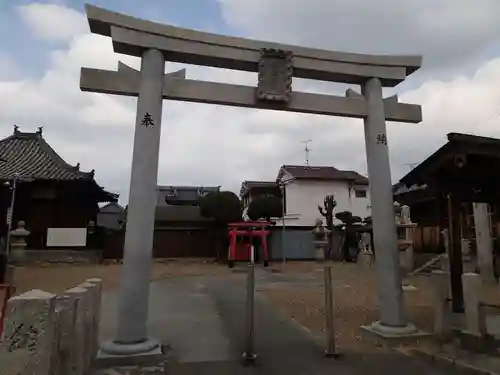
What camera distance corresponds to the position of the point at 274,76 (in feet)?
21.7

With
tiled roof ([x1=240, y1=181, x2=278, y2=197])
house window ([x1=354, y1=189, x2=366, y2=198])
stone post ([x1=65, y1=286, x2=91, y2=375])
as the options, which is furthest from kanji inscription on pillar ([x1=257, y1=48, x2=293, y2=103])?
tiled roof ([x1=240, y1=181, x2=278, y2=197])

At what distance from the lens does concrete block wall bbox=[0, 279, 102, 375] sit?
8.34 ft

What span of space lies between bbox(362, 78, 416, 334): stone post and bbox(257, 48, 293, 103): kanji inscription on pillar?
5.23 feet

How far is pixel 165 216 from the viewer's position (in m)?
30.9

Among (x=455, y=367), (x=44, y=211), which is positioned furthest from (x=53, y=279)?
(x=455, y=367)

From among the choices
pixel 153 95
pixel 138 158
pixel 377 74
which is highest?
pixel 377 74

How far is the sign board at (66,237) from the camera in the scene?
2283cm

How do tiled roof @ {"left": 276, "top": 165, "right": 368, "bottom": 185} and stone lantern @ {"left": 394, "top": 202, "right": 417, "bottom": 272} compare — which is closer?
stone lantern @ {"left": 394, "top": 202, "right": 417, "bottom": 272}

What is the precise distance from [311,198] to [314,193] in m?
0.56

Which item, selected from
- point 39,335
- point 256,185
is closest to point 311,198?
point 256,185

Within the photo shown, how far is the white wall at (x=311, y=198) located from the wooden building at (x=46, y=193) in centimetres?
1719

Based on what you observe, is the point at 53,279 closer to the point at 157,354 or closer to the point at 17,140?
the point at 157,354

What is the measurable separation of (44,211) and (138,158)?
66.3 ft

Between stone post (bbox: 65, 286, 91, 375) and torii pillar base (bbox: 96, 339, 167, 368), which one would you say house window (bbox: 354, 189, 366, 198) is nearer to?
torii pillar base (bbox: 96, 339, 167, 368)
